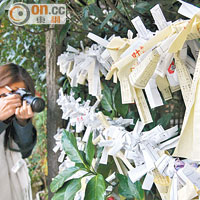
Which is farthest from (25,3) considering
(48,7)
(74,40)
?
(74,40)

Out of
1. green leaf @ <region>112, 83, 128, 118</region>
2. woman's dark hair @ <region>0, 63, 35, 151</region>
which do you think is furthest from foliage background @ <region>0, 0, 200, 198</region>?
woman's dark hair @ <region>0, 63, 35, 151</region>

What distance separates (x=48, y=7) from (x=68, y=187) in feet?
1.75

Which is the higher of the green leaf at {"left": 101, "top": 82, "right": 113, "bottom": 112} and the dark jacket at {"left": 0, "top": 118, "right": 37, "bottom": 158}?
the green leaf at {"left": 101, "top": 82, "right": 113, "bottom": 112}

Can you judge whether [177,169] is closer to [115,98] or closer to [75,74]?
[115,98]

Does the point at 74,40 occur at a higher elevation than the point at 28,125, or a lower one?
higher

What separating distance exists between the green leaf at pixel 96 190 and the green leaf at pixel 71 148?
0.08 metres

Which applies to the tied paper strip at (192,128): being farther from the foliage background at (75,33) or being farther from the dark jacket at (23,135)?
the dark jacket at (23,135)

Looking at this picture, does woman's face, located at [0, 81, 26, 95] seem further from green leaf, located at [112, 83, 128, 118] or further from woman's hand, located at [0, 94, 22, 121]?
green leaf, located at [112, 83, 128, 118]

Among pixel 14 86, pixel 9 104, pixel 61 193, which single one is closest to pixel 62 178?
pixel 61 193

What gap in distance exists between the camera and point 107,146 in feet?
2.14

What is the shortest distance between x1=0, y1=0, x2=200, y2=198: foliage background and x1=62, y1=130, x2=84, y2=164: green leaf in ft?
0.45

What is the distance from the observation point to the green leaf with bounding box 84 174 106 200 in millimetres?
588

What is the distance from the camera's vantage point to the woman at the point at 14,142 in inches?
37.8

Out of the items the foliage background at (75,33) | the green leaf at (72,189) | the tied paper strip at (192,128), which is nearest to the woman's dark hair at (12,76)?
the foliage background at (75,33)
